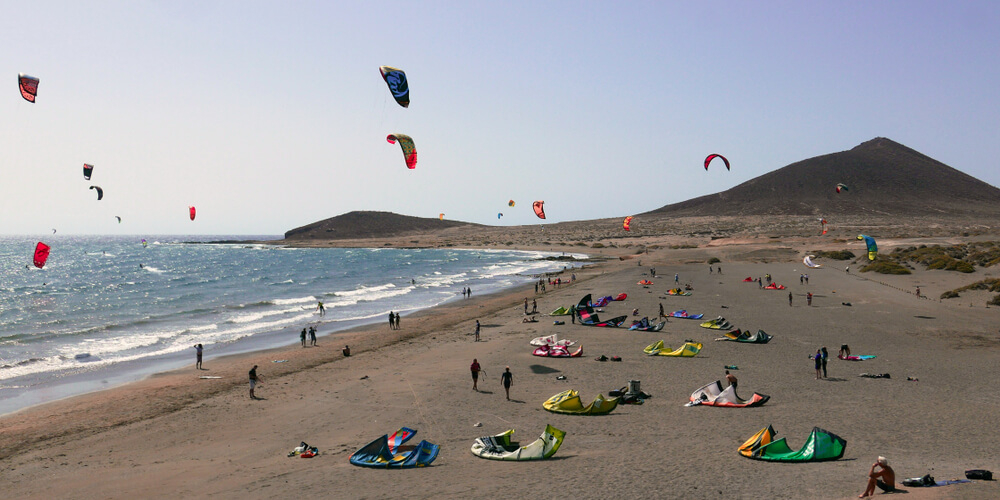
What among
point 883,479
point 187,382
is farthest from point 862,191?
point 883,479

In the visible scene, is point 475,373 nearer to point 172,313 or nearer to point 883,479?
point 883,479

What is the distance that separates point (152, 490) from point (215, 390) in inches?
299

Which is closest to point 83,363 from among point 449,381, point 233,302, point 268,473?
point 449,381

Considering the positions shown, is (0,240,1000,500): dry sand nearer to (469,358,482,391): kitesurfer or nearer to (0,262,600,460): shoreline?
(0,262,600,460): shoreline

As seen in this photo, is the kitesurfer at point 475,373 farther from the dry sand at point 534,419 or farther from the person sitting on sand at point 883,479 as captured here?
the person sitting on sand at point 883,479

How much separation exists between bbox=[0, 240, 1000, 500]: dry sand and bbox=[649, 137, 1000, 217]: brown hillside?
328 ft

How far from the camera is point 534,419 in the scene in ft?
43.0

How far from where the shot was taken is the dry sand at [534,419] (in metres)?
9.59

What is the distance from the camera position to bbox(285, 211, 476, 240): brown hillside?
15238 cm

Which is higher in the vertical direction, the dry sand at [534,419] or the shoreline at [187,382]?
the dry sand at [534,419]

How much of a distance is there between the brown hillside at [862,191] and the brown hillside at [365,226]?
59.4 metres

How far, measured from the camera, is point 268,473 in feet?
34.6

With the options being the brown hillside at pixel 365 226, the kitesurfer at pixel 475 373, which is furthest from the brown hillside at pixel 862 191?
the kitesurfer at pixel 475 373

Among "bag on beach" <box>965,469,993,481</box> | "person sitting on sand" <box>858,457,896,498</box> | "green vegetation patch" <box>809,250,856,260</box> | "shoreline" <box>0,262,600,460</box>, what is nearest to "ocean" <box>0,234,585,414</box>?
"shoreline" <box>0,262,600,460</box>
